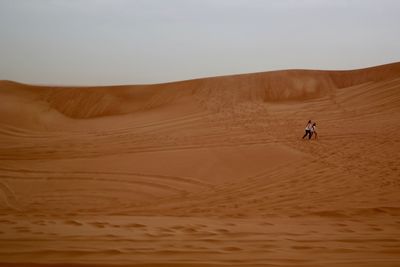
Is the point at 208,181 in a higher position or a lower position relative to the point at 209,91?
lower

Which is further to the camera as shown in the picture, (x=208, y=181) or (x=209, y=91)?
(x=209, y=91)

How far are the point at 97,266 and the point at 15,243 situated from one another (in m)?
1.25

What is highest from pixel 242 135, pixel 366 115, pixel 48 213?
pixel 366 115

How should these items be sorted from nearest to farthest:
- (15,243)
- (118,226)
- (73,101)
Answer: (15,243) → (118,226) → (73,101)

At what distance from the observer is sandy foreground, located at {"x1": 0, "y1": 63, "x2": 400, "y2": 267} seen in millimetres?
3707

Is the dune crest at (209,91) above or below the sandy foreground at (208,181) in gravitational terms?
above

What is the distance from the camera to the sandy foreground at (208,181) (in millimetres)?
3707

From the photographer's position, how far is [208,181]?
7.84m

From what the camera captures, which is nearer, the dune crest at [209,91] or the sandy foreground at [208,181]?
the sandy foreground at [208,181]

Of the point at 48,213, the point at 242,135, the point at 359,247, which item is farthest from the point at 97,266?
the point at 242,135

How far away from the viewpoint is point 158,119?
16.1 metres

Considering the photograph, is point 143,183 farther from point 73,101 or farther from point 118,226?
point 73,101

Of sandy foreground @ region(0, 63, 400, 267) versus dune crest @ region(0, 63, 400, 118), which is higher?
dune crest @ region(0, 63, 400, 118)

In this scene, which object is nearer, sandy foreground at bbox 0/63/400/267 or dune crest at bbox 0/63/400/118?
sandy foreground at bbox 0/63/400/267
